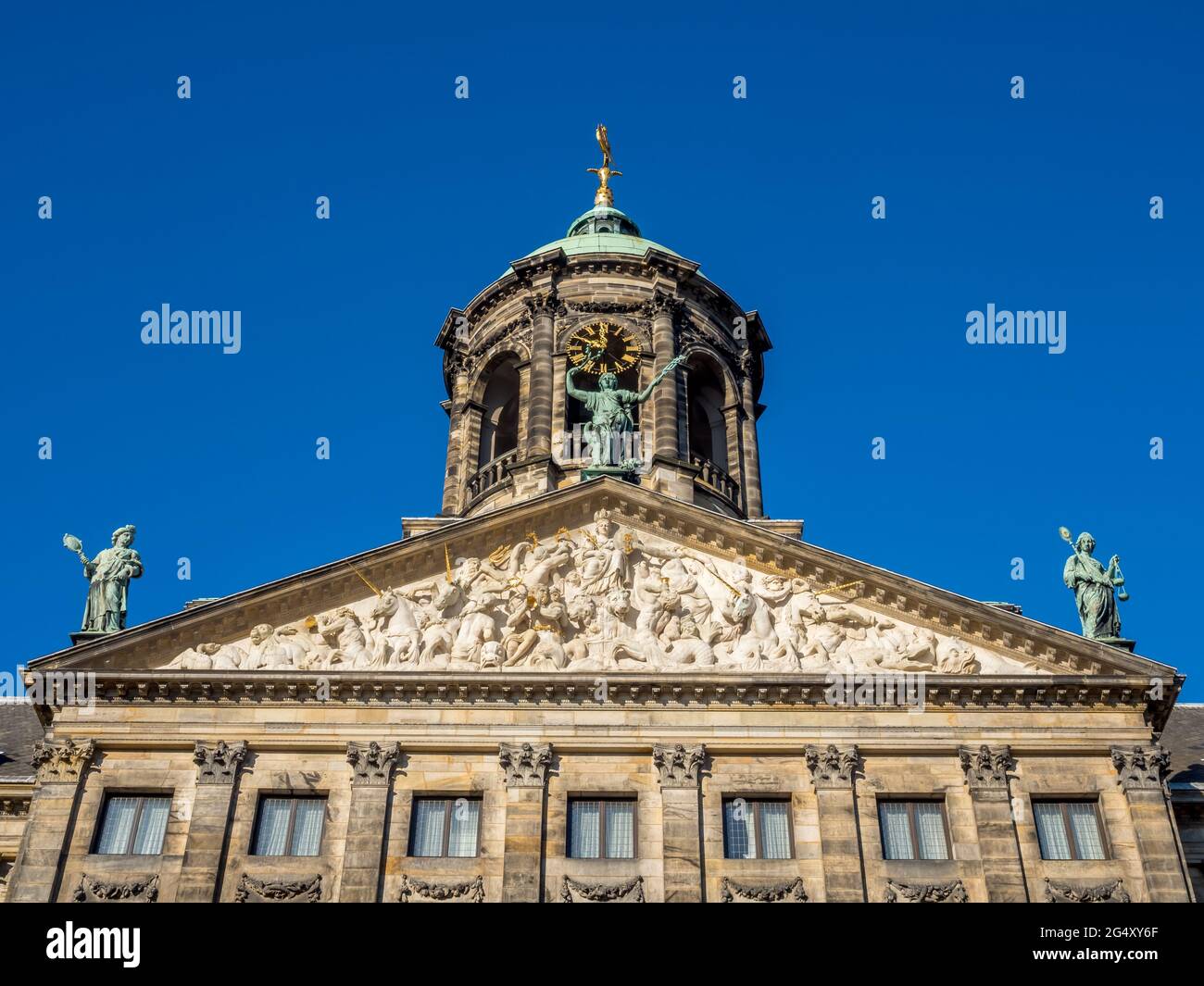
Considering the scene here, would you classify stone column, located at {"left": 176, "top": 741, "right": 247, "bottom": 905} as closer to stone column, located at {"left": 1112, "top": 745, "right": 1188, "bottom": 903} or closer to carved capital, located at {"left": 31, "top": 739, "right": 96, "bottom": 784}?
carved capital, located at {"left": 31, "top": 739, "right": 96, "bottom": 784}

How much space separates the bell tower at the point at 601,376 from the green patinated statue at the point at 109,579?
8.50m

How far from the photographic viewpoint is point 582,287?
37.6 meters

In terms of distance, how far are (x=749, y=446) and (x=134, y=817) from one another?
17.6 meters

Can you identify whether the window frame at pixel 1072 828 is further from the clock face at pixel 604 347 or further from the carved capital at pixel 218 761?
the clock face at pixel 604 347

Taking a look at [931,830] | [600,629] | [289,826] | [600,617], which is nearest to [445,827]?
[289,826]

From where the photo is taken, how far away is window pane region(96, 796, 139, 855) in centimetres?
2445

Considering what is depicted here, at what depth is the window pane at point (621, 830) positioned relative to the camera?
80.1 ft

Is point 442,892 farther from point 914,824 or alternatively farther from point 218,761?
point 914,824

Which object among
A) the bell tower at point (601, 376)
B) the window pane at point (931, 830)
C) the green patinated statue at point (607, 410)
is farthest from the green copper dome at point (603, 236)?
the window pane at point (931, 830)

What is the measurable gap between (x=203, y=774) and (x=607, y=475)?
29.2 feet

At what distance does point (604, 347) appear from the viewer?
36.4 meters

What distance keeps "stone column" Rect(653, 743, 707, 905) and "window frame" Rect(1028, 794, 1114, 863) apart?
18.2 ft

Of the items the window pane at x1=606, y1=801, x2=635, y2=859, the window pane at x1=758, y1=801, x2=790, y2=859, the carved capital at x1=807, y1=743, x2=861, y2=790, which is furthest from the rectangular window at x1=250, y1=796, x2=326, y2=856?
the carved capital at x1=807, y1=743, x2=861, y2=790
